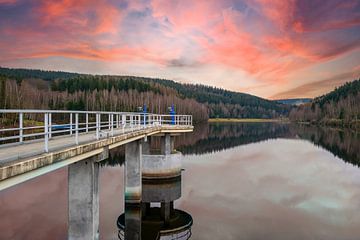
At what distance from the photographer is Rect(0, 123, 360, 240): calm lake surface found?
18.5 m

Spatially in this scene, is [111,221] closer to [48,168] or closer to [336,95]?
[48,168]

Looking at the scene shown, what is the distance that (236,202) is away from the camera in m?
24.6

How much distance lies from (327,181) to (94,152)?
97.2 ft

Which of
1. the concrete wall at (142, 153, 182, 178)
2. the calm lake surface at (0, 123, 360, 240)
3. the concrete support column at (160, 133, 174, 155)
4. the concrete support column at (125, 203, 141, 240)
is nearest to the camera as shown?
the concrete support column at (125, 203, 141, 240)

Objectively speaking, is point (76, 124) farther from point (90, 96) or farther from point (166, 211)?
point (90, 96)

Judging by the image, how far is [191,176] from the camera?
33125mm

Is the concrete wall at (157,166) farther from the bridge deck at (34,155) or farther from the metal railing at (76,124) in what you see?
the bridge deck at (34,155)

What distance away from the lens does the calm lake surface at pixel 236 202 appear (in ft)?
60.8

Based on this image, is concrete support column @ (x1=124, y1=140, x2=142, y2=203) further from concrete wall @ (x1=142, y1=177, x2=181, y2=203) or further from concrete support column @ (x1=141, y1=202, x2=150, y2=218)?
concrete wall @ (x1=142, y1=177, x2=181, y2=203)

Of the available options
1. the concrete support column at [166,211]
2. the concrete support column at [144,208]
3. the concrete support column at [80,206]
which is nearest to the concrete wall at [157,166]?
the concrete support column at [166,211]

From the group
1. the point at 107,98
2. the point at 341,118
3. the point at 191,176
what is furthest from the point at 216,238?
the point at 341,118

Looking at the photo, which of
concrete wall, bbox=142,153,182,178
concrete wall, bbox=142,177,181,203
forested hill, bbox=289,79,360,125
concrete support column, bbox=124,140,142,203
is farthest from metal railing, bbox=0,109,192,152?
forested hill, bbox=289,79,360,125

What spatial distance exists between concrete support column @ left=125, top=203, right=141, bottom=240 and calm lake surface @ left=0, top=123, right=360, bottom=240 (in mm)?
814

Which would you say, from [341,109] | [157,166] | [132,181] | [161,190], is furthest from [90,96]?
[132,181]
